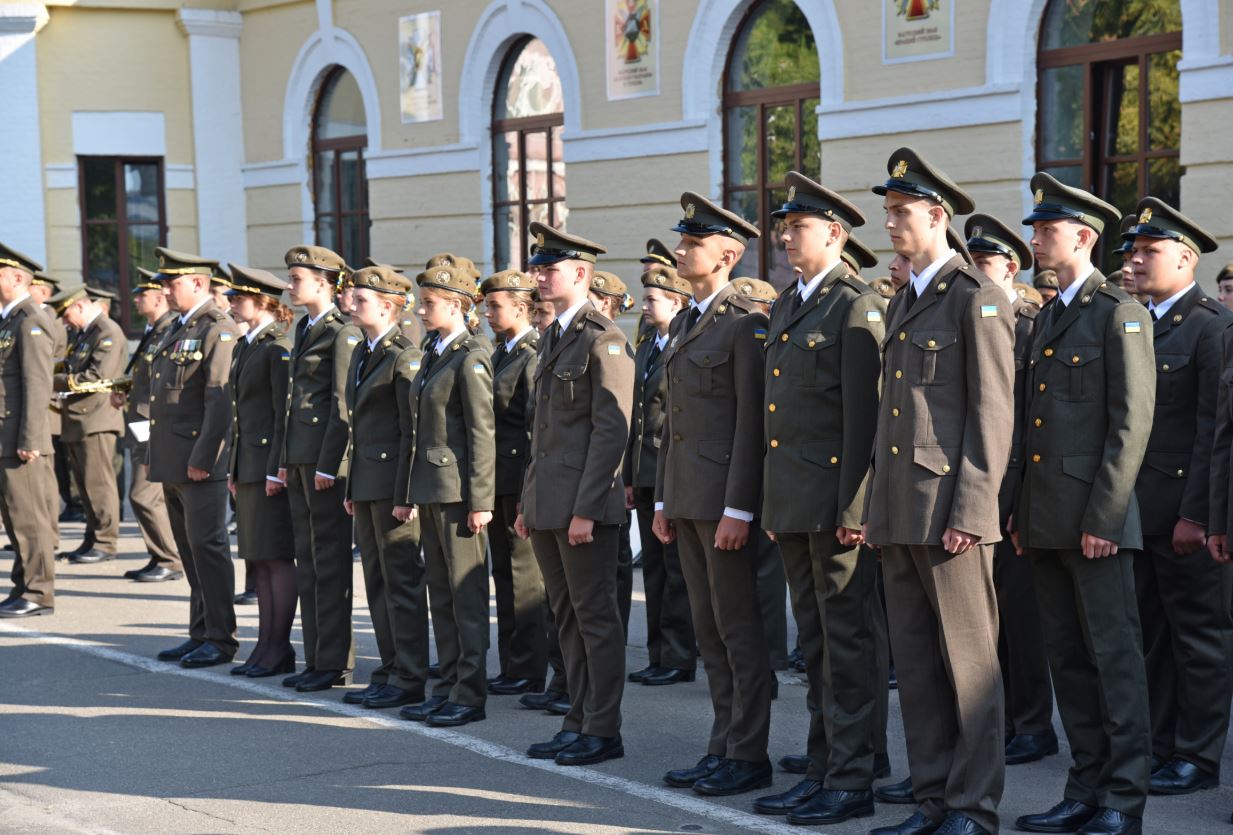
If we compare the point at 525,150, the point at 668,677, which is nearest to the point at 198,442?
the point at 668,677

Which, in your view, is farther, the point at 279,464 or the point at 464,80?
the point at 464,80

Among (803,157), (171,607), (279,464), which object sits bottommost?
(171,607)

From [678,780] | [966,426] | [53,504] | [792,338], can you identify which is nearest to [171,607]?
[53,504]

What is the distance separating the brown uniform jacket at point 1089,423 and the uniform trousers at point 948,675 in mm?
357

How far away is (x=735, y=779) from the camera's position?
598 centimetres

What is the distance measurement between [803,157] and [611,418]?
7.22 metres

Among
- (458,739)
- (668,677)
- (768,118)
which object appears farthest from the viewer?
(768,118)

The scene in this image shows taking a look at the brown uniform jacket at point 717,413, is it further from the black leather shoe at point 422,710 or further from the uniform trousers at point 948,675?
the black leather shoe at point 422,710

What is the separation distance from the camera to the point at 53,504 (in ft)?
35.7

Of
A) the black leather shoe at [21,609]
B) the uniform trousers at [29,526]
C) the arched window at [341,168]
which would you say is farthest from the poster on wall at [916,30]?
the arched window at [341,168]

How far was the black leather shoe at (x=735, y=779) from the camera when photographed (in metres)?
5.94

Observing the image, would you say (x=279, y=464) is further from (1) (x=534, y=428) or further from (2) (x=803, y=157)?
(2) (x=803, y=157)

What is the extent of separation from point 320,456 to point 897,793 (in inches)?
133

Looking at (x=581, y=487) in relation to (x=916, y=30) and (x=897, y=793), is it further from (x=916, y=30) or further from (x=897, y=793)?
(x=916, y=30)
